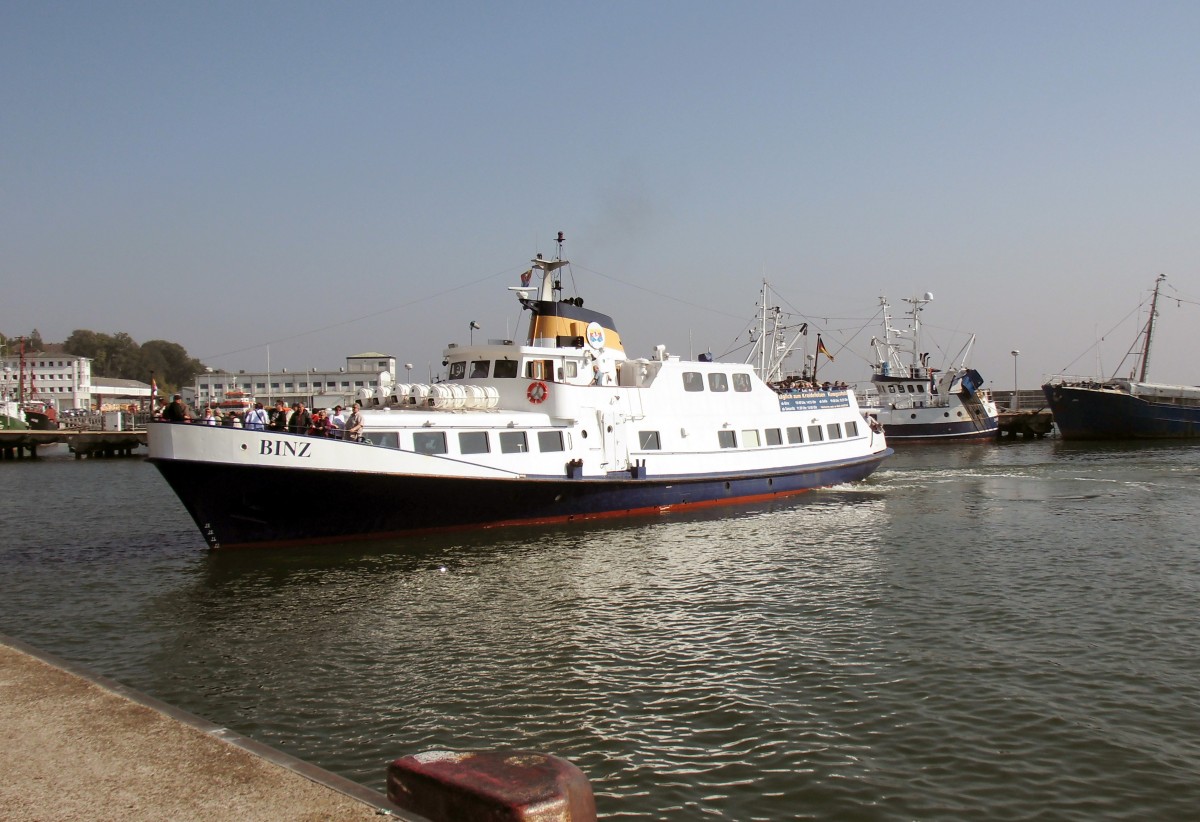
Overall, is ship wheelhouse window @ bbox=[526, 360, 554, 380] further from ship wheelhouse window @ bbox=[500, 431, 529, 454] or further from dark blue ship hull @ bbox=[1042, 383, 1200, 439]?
dark blue ship hull @ bbox=[1042, 383, 1200, 439]

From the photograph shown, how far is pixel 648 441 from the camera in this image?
86.5 feet

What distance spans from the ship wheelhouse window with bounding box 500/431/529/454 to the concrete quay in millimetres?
15224

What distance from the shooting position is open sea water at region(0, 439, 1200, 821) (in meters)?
8.73

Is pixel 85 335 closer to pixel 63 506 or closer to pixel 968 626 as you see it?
pixel 63 506

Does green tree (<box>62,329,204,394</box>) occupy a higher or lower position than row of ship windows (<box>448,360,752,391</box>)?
higher

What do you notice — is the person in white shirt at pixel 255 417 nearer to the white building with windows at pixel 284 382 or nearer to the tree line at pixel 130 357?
the white building with windows at pixel 284 382

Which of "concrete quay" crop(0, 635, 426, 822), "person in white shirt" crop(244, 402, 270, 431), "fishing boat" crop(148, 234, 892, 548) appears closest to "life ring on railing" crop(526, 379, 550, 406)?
"fishing boat" crop(148, 234, 892, 548)

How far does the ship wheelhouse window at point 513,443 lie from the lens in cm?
2307

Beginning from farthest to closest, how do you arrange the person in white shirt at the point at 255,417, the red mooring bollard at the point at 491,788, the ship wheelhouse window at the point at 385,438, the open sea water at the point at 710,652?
the ship wheelhouse window at the point at 385,438 → the person in white shirt at the point at 255,417 → the open sea water at the point at 710,652 → the red mooring bollard at the point at 491,788

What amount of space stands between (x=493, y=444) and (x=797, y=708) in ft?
45.0

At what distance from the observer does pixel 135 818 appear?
18.5 feet

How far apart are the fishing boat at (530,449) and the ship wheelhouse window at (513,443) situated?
40mm

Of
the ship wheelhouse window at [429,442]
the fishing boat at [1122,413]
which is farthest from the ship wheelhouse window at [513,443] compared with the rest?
the fishing boat at [1122,413]

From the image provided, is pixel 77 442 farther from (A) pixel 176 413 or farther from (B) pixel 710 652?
(B) pixel 710 652
